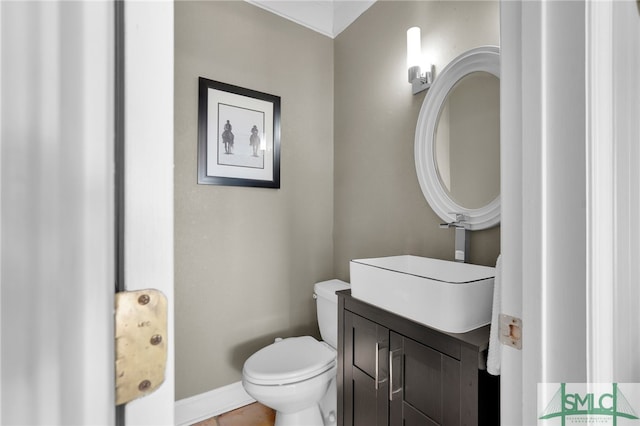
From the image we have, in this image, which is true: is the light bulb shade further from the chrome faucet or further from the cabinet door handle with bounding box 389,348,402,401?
the cabinet door handle with bounding box 389,348,402,401

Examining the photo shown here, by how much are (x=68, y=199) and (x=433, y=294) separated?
92 centimetres

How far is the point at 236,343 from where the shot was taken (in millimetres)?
1833

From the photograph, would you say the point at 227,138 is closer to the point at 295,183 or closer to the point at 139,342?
the point at 295,183

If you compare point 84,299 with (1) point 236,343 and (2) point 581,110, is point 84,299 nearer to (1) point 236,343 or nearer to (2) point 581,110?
(2) point 581,110

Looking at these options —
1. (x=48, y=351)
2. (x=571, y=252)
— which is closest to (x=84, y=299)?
(x=48, y=351)

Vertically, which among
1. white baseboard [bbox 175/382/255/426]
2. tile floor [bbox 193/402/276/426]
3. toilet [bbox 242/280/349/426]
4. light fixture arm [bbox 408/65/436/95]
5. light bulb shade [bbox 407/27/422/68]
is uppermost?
light bulb shade [bbox 407/27/422/68]

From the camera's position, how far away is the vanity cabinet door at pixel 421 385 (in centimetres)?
89

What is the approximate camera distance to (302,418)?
5.06ft

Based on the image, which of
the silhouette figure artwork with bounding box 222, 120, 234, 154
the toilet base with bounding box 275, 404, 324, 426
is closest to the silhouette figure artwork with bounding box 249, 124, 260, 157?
the silhouette figure artwork with bounding box 222, 120, 234, 154

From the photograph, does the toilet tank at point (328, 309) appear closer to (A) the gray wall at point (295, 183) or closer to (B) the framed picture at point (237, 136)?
(A) the gray wall at point (295, 183)

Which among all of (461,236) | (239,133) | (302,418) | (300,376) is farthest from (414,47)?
(302,418)

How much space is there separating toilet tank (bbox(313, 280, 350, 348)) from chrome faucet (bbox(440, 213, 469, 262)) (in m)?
0.70

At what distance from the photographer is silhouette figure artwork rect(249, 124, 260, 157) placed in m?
1.87

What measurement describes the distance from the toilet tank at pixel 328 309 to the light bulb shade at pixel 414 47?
1230mm
